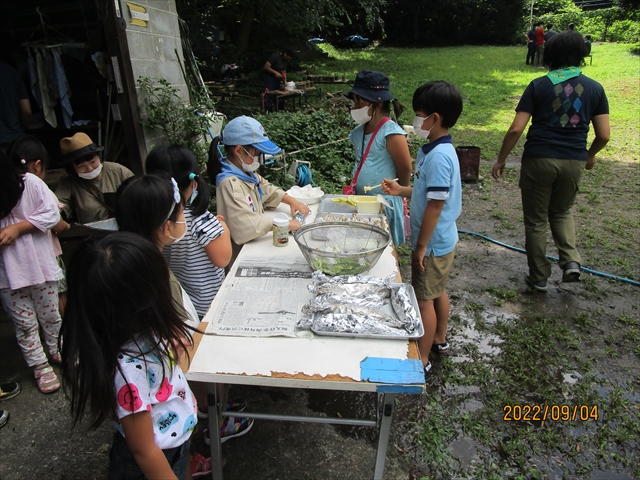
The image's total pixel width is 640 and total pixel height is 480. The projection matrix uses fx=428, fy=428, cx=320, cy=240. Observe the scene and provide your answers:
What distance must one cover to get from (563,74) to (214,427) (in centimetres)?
337

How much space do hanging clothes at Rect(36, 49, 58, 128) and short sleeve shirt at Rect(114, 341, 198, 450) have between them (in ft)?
17.1

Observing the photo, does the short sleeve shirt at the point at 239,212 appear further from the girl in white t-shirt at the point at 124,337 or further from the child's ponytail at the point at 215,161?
the girl in white t-shirt at the point at 124,337

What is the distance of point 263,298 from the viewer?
1.86 metres

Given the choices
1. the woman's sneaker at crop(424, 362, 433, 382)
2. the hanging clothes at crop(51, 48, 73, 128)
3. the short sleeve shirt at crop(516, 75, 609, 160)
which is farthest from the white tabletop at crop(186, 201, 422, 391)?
the hanging clothes at crop(51, 48, 73, 128)

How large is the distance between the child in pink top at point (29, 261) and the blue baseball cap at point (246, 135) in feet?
3.56

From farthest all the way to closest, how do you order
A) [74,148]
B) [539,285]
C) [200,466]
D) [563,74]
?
[539,285]
[563,74]
[74,148]
[200,466]

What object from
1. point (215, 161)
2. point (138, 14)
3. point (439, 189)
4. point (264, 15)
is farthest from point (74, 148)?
point (264, 15)

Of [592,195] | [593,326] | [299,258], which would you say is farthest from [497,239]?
[299,258]

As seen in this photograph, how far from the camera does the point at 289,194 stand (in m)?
3.08

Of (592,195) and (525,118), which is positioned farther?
(592,195)

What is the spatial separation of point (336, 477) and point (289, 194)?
181 centimetres

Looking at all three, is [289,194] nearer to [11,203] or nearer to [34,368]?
[11,203]

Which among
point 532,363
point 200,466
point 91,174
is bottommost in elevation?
point 532,363

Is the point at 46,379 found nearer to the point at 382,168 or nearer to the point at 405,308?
the point at 405,308
